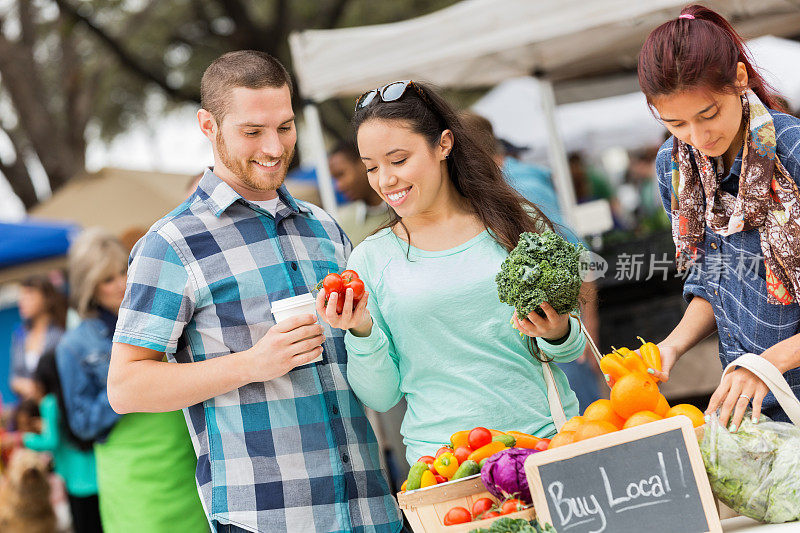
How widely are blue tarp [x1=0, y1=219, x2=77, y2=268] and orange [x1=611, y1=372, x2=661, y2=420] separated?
681cm

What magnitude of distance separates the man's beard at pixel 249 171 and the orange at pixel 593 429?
3.98 ft

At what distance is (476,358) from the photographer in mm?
2424

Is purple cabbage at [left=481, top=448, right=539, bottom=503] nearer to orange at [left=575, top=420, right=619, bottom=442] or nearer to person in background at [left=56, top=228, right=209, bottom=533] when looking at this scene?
orange at [left=575, top=420, right=619, bottom=442]

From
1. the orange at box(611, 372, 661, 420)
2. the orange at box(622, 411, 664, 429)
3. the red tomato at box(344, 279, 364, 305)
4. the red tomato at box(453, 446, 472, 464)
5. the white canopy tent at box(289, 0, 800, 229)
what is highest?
the white canopy tent at box(289, 0, 800, 229)

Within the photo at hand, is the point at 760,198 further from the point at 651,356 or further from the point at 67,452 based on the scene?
the point at 67,452

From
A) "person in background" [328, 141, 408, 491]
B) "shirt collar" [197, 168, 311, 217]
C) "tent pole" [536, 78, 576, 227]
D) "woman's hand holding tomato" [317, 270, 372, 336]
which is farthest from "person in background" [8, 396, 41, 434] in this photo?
"tent pole" [536, 78, 576, 227]

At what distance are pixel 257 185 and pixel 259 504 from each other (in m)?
0.95

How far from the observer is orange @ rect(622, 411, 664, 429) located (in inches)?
74.9

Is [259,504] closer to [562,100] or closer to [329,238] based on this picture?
[329,238]

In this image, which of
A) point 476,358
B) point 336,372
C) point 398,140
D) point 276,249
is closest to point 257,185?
point 276,249

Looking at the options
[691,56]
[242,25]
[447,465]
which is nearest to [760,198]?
[691,56]

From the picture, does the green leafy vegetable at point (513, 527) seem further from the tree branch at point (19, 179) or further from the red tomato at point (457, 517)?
the tree branch at point (19, 179)

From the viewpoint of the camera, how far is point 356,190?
543 cm

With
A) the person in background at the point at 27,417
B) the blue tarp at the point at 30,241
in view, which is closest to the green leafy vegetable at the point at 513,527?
the person in background at the point at 27,417
